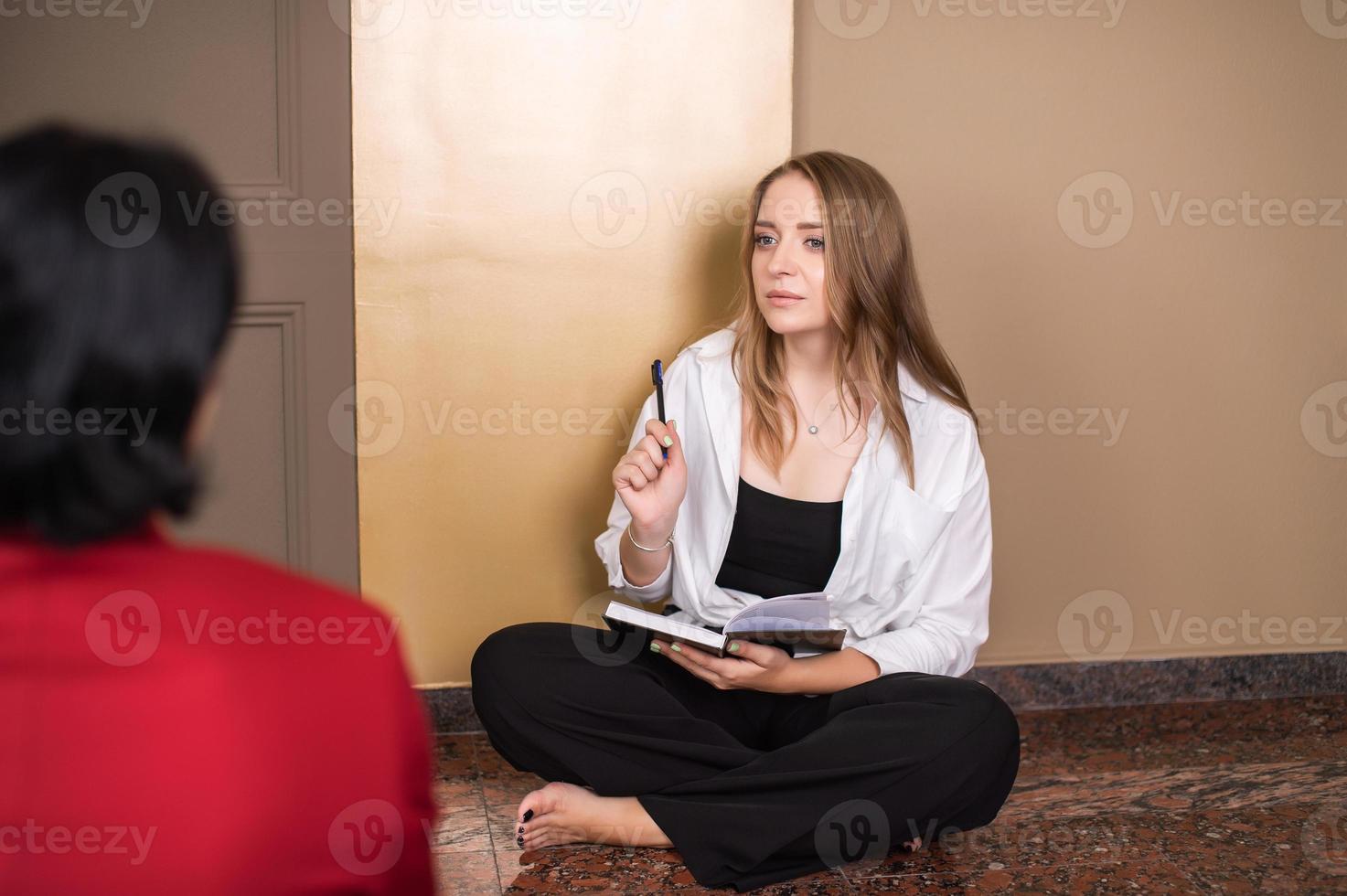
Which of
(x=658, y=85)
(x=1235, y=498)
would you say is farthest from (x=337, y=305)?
(x=1235, y=498)

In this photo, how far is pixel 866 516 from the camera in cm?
217

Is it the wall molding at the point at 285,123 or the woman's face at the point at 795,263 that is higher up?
the wall molding at the point at 285,123

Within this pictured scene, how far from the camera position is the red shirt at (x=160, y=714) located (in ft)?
2.37

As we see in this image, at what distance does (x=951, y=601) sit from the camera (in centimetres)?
215

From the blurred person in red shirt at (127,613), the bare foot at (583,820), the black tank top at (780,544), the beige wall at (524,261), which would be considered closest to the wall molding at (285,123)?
the beige wall at (524,261)

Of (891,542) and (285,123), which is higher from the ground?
(285,123)

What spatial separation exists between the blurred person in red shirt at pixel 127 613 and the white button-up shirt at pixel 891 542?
1.45 metres

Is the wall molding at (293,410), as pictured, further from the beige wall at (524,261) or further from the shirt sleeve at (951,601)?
the shirt sleeve at (951,601)

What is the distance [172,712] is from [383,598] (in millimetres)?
1856

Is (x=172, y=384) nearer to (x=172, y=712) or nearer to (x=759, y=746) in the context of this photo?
(x=172, y=712)

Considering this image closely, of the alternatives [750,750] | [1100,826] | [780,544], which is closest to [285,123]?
[780,544]

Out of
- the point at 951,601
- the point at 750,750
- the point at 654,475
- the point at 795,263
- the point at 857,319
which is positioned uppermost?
the point at 795,263

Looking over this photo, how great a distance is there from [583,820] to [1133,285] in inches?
69.3

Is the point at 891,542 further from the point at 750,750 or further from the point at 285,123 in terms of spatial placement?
the point at 285,123
